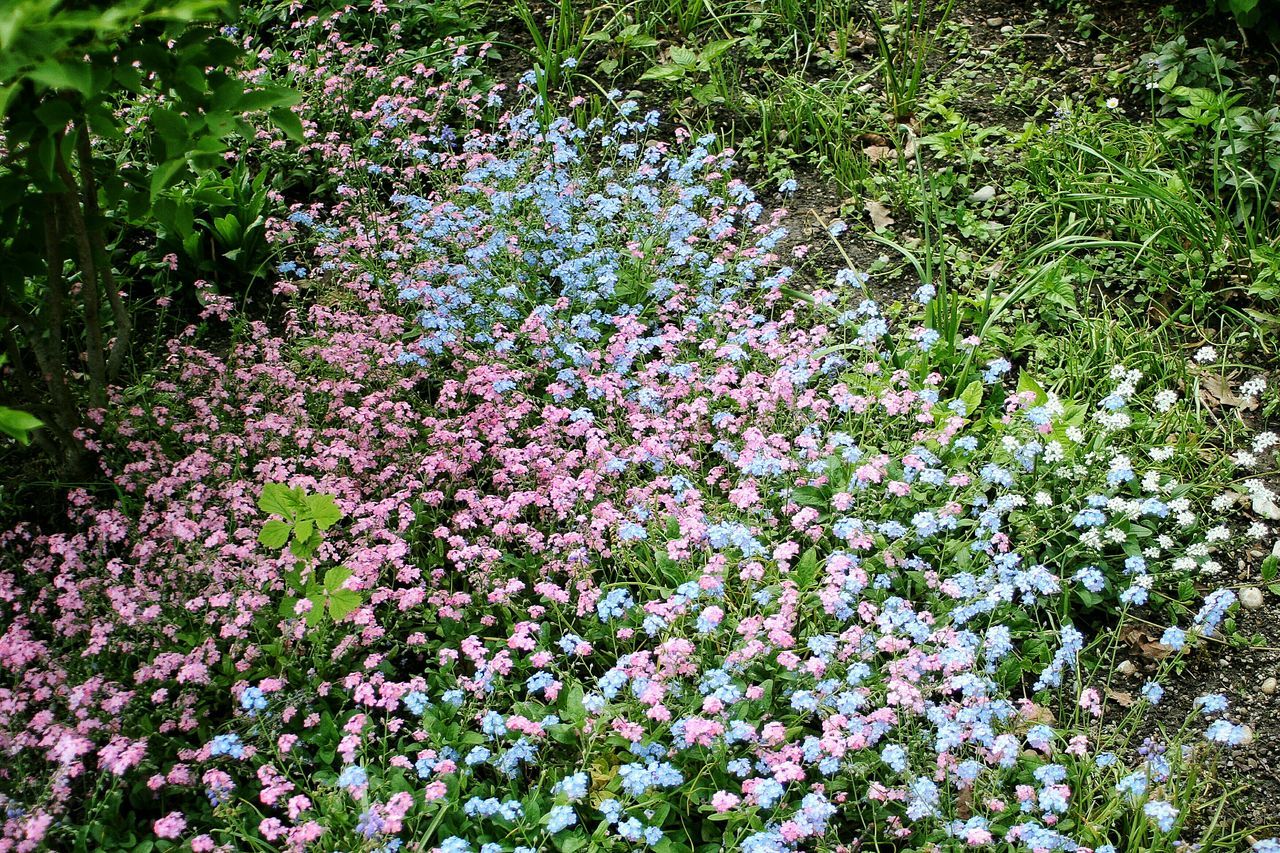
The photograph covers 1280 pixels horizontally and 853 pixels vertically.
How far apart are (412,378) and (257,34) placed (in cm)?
309

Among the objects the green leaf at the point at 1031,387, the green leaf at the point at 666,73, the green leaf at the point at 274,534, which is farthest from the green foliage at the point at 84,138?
the green leaf at the point at 1031,387

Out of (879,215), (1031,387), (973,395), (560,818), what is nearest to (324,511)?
(560,818)

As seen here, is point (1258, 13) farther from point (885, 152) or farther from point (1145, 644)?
point (1145, 644)

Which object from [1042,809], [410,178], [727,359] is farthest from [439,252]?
[1042,809]

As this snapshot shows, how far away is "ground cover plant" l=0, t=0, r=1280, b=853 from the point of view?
9.20ft

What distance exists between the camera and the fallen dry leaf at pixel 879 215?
190 inches

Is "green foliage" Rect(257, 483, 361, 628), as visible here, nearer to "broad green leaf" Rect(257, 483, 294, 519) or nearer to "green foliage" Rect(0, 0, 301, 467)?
"broad green leaf" Rect(257, 483, 294, 519)

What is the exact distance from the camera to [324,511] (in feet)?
10.1

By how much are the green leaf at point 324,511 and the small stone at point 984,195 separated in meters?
3.23

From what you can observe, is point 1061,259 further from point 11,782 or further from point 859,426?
point 11,782

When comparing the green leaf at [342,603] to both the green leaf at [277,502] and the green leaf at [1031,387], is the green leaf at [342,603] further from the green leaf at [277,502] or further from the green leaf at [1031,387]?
the green leaf at [1031,387]

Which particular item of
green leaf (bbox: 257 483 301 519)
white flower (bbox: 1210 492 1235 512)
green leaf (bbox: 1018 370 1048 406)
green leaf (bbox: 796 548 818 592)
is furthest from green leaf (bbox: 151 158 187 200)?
white flower (bbox: 1210 492 1235 512)

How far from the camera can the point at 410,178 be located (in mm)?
4785

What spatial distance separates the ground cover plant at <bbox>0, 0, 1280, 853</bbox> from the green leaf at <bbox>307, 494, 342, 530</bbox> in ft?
0.05
